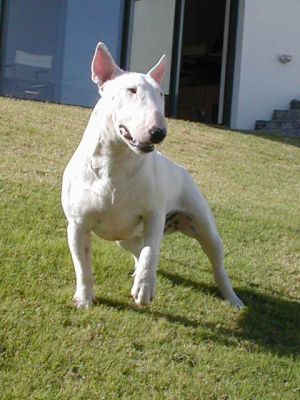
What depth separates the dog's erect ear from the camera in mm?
4461

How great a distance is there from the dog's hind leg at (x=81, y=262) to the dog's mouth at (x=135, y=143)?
0.74 metres

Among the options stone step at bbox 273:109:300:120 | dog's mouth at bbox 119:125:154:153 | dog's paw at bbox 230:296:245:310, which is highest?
dog's mouth at bbox 119:125:154:153

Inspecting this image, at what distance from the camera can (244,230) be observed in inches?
292

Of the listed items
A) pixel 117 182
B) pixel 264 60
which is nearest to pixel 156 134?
pixel 117 182

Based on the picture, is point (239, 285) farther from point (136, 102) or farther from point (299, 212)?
point (299, 212)

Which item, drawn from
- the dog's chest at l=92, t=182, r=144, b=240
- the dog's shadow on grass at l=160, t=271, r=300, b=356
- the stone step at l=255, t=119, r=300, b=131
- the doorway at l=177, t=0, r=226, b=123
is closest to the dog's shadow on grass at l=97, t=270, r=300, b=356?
the dog's shadow on grass at l=160, t=271, r=300, b=356

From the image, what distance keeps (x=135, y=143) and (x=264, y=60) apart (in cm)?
1306

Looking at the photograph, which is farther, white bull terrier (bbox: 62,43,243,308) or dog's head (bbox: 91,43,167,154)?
white bull terrier (bbox: 62,43,243,308)

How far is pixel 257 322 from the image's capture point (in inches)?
195

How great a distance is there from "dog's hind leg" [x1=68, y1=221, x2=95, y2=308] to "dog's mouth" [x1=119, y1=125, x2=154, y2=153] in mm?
738

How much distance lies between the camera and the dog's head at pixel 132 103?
386 centimetres

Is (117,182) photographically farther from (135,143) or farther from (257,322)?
(257,322)

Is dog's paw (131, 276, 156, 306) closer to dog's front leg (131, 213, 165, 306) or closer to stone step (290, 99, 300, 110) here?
dog's front leg (131, 213, 165, 306)

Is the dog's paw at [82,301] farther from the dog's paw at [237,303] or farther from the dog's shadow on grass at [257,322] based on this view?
the dog's paw at [237,303]
